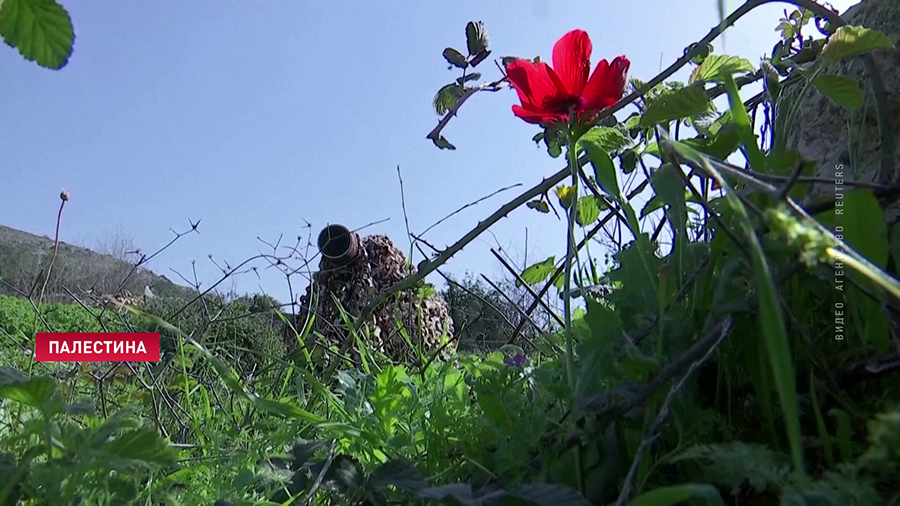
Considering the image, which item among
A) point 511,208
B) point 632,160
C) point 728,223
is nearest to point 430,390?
point 511,208

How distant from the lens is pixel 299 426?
80cm

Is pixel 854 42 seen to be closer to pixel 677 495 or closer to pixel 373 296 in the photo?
pixel 677 495

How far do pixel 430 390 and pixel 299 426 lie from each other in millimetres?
167

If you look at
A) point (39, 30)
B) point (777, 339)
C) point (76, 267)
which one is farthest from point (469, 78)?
point (76, 267)

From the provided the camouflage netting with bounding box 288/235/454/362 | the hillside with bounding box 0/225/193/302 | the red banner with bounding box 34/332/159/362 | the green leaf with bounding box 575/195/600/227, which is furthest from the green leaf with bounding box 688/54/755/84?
the hillside with bounding box 0/225/193/302

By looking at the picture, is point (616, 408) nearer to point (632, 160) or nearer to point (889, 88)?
point (889, 88)

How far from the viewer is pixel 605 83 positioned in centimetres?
54

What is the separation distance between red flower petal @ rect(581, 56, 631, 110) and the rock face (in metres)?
0.18

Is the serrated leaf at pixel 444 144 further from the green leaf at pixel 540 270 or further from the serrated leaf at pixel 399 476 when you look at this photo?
the serrated leaf at pixel 399 476

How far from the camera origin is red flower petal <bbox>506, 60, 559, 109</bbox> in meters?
0.54

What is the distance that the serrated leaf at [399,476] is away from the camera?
0.44m

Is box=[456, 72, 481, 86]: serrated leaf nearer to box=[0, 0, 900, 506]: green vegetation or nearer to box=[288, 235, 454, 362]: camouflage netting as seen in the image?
box=[0, 0, 900, 506]: green vegetation

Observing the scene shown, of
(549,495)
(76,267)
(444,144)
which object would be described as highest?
(76,267)

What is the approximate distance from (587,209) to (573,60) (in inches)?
10.6
